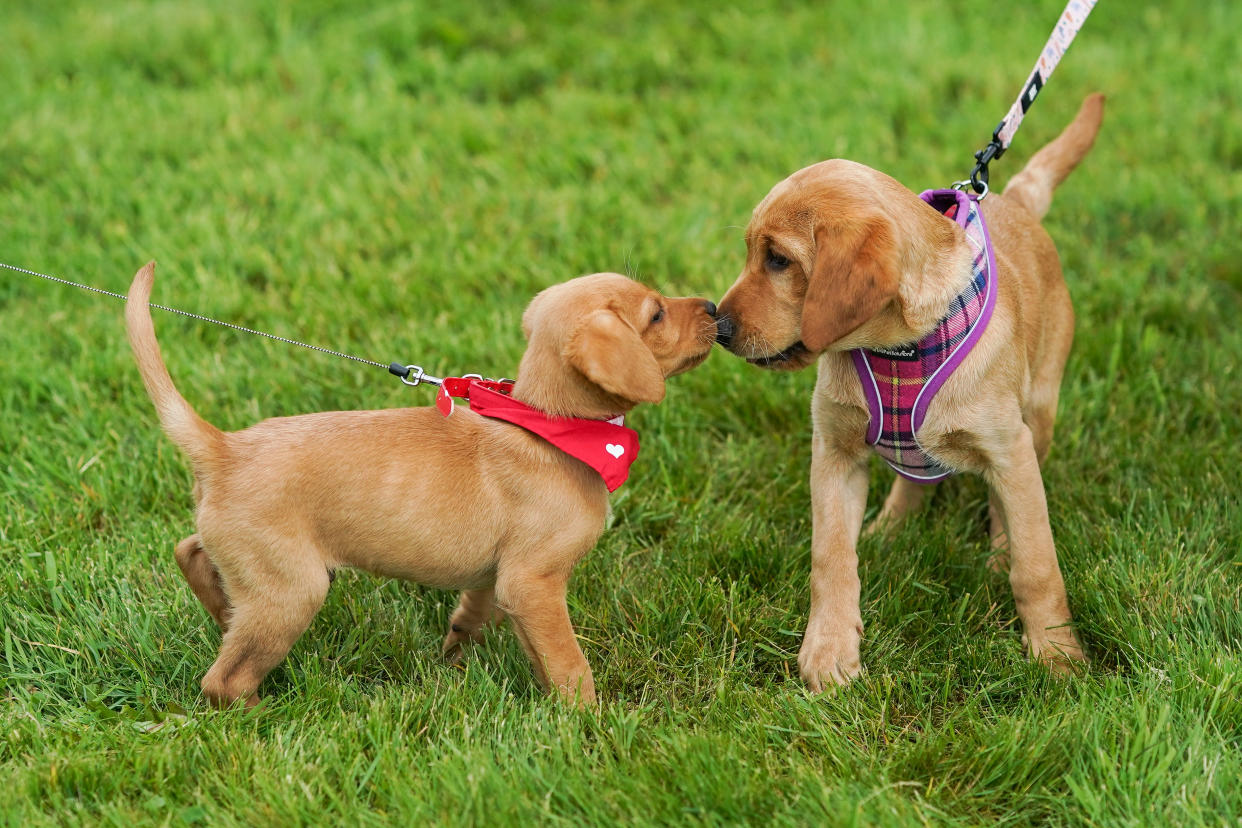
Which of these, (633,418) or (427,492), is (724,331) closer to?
(427,492)

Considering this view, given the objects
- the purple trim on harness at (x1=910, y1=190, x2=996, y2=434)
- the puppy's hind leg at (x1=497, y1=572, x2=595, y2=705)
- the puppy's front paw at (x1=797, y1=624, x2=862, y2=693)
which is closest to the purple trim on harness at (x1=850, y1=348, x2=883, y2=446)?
the purple trim on harness at (x1=910, y1=190, x2=996, y2=434)

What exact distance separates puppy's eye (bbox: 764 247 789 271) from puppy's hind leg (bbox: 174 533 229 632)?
69.4 inches

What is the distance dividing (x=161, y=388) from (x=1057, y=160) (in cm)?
317

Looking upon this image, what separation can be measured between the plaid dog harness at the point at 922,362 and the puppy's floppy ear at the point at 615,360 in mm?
657

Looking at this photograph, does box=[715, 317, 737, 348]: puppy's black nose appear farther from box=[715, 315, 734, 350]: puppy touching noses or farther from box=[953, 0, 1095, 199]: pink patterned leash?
box=[953, 0, 1095, 199]: pink patterned leash

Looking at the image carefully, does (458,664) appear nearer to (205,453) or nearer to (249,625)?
(249,625)

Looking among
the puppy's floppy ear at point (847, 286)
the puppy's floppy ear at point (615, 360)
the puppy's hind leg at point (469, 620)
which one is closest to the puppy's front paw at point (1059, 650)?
the puppy's floppy ear at point (847, 286)

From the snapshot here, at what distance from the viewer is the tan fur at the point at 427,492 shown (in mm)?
3076

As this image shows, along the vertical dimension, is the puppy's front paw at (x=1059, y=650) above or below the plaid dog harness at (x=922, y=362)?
below

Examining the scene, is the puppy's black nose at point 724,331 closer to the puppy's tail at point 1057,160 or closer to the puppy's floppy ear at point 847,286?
the puppy's floppy ear at point 847,286

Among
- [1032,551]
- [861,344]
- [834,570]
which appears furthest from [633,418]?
[1032,551]

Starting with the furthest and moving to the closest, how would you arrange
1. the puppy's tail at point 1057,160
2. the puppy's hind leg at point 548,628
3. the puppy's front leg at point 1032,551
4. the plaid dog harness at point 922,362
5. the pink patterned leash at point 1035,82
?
the puppy's tail at point 1057,160 < the pink patterned leash at point 1035,82 < the puppy's front leg at point 1032,551 < the plaid dog harness at point 922,362 < the puppy's hind leg at point 548,628

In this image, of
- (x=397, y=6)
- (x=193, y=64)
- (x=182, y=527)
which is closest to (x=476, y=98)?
(x=397, y=6)

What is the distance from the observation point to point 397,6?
324 inches
